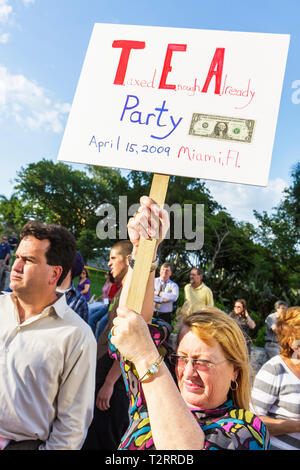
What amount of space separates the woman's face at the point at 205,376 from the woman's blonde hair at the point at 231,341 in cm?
2

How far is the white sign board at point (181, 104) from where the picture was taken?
4.73ft

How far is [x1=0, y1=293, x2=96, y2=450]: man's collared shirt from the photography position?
158cm

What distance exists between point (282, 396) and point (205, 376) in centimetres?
101

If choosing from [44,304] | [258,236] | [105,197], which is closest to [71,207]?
[105,197]

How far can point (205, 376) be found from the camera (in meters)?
1.27

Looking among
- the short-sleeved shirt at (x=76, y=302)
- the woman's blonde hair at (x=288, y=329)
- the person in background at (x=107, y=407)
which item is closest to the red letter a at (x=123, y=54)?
the short-sleeved shirt at (x=76, y=302)

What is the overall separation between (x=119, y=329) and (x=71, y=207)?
2648cm

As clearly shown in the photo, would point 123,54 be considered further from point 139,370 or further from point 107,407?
point 107,407

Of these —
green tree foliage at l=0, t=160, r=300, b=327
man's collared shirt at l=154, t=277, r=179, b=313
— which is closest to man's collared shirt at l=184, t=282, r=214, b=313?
man's collared shirt at l=154, t=277, r=179, b=313

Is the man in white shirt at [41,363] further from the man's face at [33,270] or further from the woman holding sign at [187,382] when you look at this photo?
the woman holding sign at [187,382]

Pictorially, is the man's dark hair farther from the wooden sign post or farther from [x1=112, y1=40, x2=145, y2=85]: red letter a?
[x1=112, y1=40, x2=145, y2=85]: red letter a

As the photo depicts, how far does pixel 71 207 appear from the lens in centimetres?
2684
